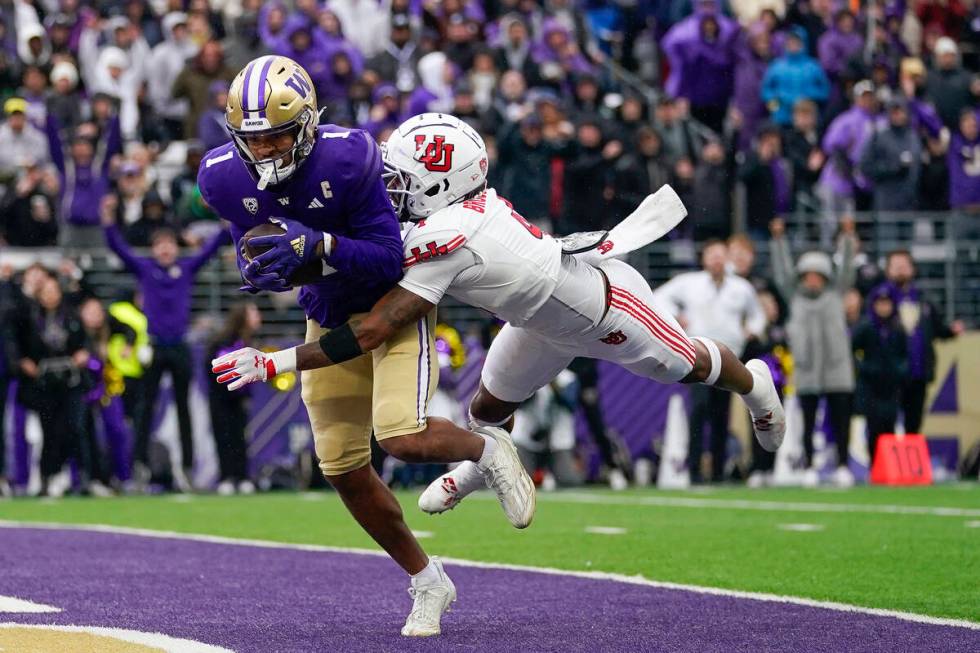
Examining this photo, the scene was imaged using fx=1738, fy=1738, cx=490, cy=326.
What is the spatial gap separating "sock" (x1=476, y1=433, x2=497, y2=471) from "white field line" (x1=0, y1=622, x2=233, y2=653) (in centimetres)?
113

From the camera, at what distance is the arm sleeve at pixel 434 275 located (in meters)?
5.55

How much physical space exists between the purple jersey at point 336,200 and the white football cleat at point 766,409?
1910 millimetres

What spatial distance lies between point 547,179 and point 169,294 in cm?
310

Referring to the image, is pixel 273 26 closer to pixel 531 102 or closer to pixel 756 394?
pixel 531 102

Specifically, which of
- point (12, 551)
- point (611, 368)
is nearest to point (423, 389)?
point (12, 551)

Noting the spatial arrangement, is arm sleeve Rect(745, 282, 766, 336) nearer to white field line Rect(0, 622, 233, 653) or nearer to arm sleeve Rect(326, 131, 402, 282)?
arm sleeve Rect(326, 131, 402, 282)

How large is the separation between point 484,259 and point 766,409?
1.70 metres

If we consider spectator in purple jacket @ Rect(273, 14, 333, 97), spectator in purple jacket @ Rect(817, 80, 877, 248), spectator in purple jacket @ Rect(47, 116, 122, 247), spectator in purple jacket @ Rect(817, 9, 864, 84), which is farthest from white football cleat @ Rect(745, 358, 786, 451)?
spectator in purple jacket @ Rect(817, 9, 864, 84)

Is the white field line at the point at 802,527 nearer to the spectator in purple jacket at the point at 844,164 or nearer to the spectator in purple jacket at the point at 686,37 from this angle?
the spectator in purple jacket at the point at 844,164

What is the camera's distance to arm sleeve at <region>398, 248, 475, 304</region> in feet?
18.2

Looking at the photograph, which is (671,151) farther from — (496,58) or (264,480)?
(264,480)

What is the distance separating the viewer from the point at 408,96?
15078 mm

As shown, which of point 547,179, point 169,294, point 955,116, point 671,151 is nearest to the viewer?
point 169,294

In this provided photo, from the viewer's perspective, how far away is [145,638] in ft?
16.6
